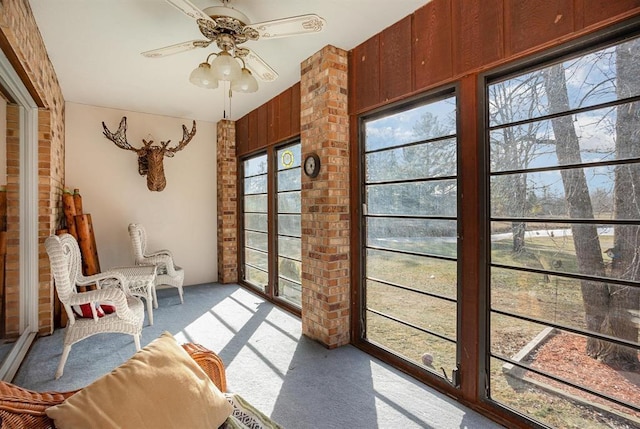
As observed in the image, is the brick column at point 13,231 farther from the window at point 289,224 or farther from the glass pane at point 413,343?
the glass pane at point 413,343

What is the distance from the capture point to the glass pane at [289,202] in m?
4.10

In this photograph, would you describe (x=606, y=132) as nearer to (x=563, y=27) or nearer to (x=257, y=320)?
(x=563, y=27)

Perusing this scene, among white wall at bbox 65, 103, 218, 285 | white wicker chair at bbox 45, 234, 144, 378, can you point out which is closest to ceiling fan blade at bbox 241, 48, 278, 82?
white wicker chair at bbox 45, 234, 144, 378

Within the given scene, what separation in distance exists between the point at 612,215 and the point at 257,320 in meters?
3.27

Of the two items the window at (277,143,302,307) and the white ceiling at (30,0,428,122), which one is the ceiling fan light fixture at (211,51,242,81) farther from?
the window at (277,143,302,307)

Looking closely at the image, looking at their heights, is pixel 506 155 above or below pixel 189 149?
below

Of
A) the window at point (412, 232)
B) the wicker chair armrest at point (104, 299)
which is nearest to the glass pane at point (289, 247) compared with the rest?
the window at point (412, 232)

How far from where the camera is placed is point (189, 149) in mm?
5375

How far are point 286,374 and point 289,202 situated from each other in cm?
223

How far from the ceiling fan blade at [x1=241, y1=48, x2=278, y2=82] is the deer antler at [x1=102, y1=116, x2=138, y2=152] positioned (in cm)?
295

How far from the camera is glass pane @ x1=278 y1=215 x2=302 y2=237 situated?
409 cm

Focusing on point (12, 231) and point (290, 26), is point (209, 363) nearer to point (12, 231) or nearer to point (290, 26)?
point (290, 26)

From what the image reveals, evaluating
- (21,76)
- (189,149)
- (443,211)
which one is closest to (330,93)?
(443,211)

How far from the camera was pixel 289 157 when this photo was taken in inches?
167
